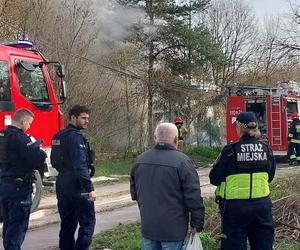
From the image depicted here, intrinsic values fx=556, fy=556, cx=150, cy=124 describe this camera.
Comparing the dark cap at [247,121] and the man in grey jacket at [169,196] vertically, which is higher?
the dark cap at [247,121]

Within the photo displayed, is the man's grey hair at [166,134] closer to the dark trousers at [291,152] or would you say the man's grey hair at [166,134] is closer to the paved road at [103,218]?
the paved road at [103,218]

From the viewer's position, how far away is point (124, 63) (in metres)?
23.5

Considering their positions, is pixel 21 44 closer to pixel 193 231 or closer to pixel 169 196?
pixel 169 196

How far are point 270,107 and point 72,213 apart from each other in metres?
14.6

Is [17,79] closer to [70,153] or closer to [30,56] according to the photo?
[30,56]

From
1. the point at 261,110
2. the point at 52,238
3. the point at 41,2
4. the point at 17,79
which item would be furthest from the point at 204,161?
the point at 52,238

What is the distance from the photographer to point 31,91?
392 inches

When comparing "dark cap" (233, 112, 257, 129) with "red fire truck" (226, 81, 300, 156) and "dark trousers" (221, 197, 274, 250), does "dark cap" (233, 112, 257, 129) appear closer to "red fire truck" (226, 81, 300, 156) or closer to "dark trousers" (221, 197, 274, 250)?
"dark trousers" (221, 197, 274, 250)

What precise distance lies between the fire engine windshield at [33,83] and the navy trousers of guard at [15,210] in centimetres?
429

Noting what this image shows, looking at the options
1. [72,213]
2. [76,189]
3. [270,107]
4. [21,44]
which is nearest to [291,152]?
[270,107]

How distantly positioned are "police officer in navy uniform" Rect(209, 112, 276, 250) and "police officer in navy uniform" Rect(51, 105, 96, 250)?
1.53m

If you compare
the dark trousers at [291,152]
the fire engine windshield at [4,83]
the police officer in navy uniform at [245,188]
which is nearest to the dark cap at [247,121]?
the police officer in navy uniform at [245,188]

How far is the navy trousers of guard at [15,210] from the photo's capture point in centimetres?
563

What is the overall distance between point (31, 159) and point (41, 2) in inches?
514
